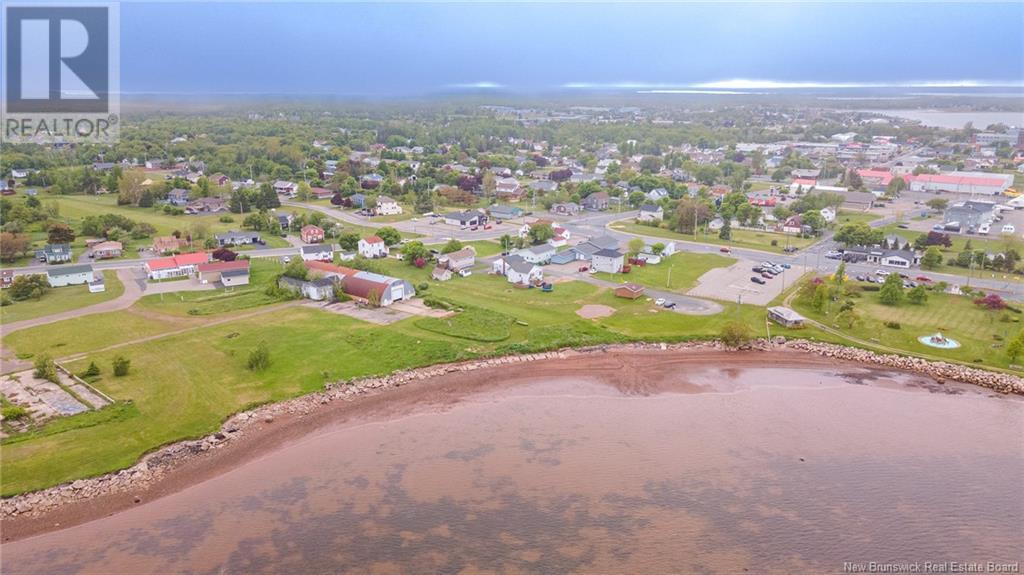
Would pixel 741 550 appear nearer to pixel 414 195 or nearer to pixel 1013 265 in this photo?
pixel 1013 265

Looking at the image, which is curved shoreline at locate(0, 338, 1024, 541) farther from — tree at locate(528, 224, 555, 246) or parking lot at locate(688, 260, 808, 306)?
tree at locate(528, 224, 555, 246)

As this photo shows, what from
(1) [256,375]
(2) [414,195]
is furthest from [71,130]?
(1) [256,375]

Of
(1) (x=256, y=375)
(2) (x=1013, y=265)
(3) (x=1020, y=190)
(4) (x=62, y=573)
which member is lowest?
(4) (x=62, y=573)

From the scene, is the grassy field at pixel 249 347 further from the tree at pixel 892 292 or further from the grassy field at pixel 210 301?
the tree at pixel 892 292

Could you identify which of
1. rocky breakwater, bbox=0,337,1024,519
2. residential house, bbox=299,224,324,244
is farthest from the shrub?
residential house, bbox=299,224,324,244

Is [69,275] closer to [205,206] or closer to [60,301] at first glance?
[60,301]

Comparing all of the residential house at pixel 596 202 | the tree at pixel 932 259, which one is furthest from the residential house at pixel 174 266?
the tree at pixel 932 259
